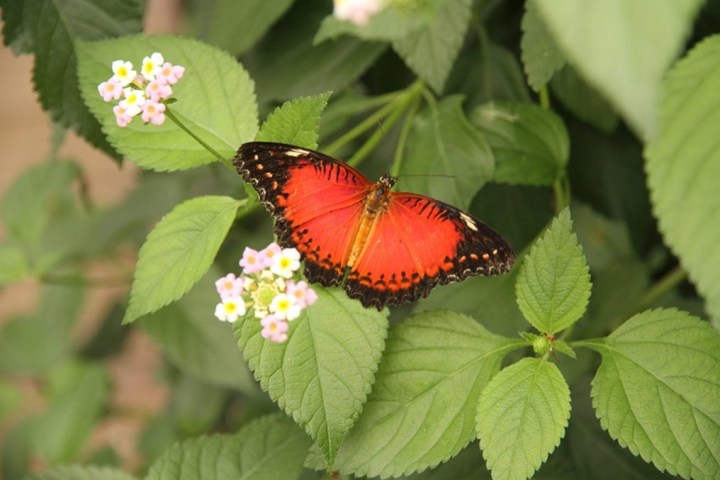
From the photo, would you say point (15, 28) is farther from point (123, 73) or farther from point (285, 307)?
point (285, 307)

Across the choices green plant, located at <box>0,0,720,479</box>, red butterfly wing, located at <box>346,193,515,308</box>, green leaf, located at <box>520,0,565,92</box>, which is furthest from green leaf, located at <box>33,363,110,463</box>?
green leaf, located at <box>520,0,565,92</box>

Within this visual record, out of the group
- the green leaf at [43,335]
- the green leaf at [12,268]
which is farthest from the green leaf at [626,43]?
the green leaf at [43,335]

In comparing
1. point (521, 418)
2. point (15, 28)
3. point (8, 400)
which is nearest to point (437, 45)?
point (521, 418)

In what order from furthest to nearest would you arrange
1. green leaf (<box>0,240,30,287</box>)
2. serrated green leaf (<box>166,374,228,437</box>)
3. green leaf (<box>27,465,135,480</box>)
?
serrated green leaf (<box>166,374,228,437</box>), green leaf (<box>0,240,30,287</box>), green leaf (<box>27,465,135,480</box>)

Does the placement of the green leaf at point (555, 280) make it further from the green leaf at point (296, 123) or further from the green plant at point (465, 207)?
the green leaf at point (296, 123)

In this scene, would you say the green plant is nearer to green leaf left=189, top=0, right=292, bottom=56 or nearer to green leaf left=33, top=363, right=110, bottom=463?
green leaf left=189, top=0, right=292, bottom=56

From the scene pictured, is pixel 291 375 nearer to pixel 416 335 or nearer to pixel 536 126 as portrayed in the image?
pixel 416 335

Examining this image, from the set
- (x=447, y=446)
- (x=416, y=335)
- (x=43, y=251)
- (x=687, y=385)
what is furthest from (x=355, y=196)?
(x=43, y=251)
